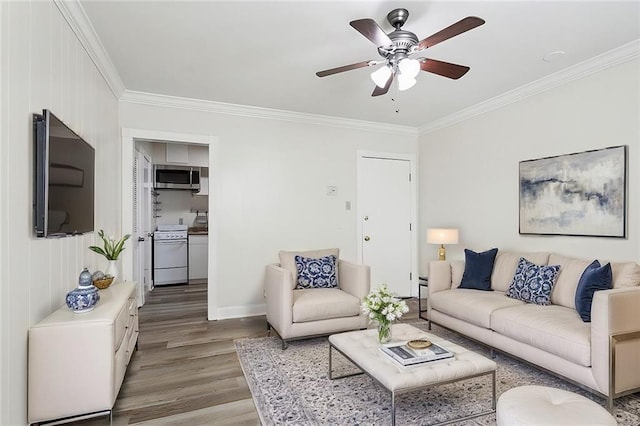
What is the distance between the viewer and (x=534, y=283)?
3.08m

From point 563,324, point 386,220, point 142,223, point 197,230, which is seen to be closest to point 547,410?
point 563,324

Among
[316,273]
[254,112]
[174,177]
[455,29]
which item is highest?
[254,112]

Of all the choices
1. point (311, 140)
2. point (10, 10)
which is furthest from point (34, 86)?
point (311, 140)

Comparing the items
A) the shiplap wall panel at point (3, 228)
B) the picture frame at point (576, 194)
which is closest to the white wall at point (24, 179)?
the shiplap wall panel at point (3, 228)

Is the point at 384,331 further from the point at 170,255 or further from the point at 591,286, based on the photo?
the point at 170,255

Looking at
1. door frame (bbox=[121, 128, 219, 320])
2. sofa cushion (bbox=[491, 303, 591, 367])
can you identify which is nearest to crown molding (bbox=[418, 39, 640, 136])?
sofa cushion (bbox=[491, 303, 591, 367])

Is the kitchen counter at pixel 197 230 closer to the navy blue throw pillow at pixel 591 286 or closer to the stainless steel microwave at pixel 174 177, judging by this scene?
the stainless steel microwave at pixel 174 177

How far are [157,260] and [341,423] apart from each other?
5.16m

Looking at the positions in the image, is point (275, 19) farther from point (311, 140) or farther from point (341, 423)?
point (341, 423)

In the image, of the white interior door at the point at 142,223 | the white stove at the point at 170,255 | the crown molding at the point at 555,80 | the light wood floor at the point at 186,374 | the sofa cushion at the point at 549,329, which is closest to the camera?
the light wood floor at the point at 186,374

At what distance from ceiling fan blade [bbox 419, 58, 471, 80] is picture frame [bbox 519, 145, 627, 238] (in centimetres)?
166

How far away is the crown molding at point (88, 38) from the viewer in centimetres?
221

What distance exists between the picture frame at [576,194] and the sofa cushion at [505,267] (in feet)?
0.97

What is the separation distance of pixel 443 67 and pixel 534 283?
204cm
